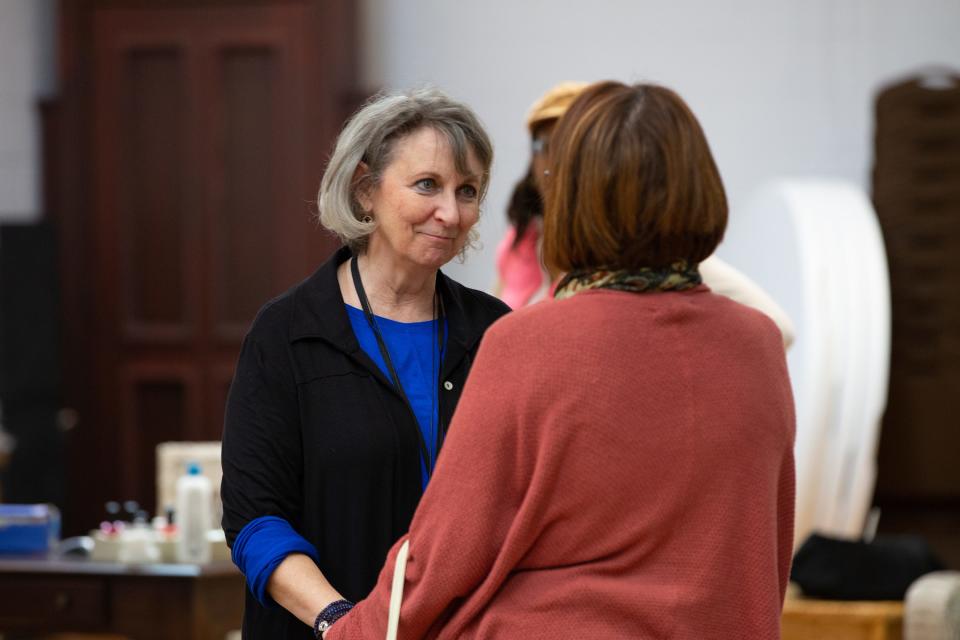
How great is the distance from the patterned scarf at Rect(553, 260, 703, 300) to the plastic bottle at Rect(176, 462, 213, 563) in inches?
86.4

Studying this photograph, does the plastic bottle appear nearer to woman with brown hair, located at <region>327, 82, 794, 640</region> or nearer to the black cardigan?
the black cardigan

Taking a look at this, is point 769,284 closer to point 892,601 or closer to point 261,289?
point 892,601

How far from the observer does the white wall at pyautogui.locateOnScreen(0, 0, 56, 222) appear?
19.4 feet

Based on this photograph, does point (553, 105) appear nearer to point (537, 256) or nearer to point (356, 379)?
point (537, 256)

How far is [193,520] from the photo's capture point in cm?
355

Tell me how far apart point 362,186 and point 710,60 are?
3574 mm

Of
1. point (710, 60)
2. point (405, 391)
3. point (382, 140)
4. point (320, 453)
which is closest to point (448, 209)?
point (382, 140)

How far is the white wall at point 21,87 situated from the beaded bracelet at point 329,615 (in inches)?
178

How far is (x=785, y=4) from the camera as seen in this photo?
529 centimetres

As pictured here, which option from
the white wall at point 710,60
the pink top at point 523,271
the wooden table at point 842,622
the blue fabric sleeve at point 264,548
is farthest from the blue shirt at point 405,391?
the white wall at point 710,60

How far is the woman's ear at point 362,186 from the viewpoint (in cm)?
202

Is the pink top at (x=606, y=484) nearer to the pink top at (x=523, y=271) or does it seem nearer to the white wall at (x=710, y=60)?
the pink top at (x=523, y=271)

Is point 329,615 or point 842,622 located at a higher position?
point 329,615

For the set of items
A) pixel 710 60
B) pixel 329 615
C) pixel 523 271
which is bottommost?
pixel 329 615
